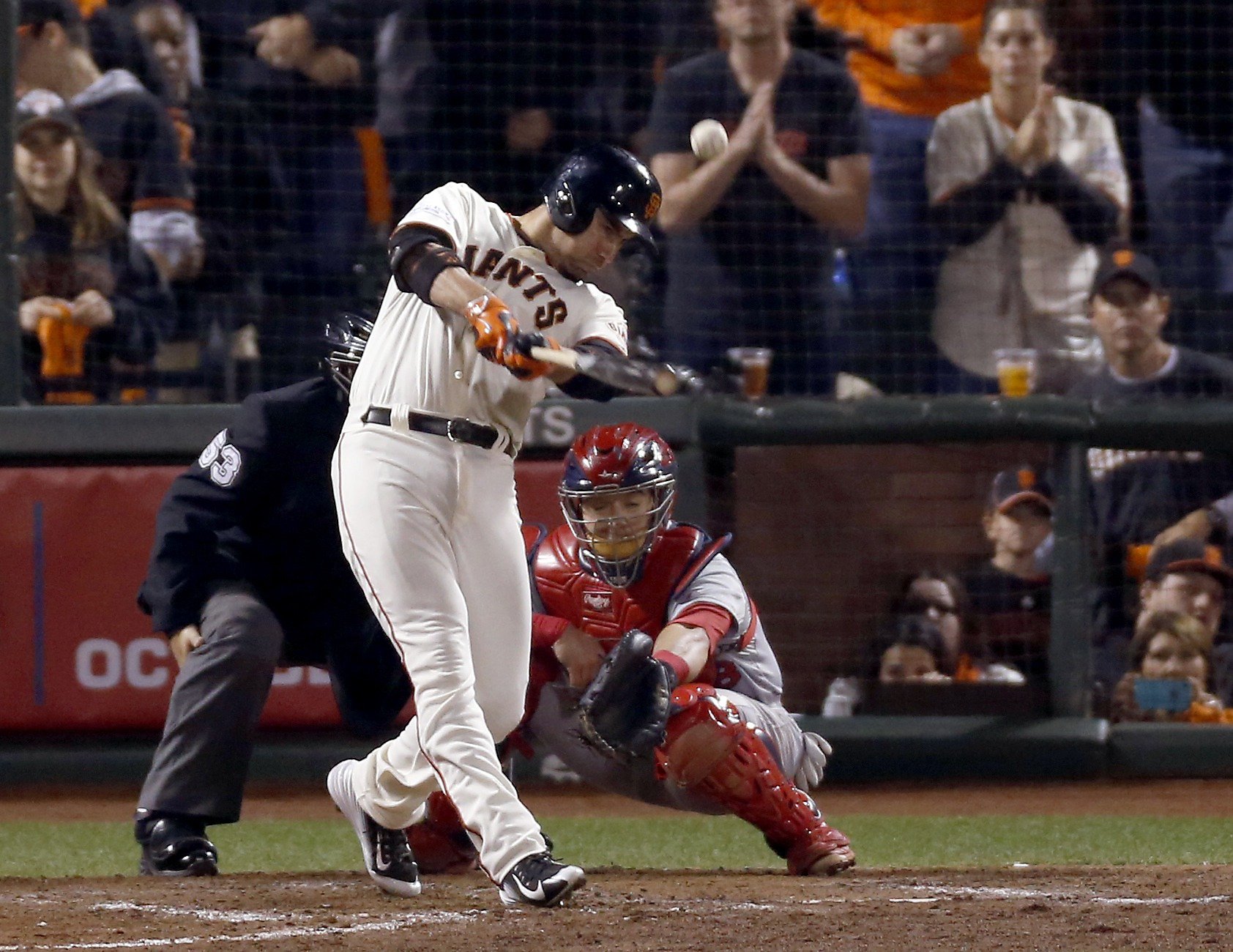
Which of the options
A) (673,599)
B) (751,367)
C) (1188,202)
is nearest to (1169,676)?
(751,367)

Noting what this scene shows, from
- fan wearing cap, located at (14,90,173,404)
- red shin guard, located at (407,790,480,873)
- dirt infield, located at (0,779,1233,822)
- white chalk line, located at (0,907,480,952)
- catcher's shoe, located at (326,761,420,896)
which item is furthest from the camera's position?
fan wearing cap, located at (14,90,173,404)

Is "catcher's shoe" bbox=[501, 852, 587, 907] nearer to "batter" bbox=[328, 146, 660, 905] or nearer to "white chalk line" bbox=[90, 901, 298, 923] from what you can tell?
"batter" bbox=[328, 146, 660, 905]

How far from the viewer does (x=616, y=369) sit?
128 inches

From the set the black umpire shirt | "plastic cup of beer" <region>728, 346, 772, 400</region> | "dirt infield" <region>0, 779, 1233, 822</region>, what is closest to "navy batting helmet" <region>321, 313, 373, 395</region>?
the black umpire shirt

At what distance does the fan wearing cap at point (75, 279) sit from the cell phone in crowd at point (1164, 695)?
11.0ft

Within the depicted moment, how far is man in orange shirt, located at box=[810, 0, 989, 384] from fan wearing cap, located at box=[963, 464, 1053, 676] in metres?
0.92

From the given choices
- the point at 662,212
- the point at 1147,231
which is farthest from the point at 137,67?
the point at 1147,231

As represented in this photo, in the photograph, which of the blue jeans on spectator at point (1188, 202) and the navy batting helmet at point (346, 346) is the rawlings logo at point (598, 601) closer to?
the navy batting helmet at point (346, 346)

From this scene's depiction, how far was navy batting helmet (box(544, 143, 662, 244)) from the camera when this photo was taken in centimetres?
341

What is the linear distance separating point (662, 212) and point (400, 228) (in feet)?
11.0

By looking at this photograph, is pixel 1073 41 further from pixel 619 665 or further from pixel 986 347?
pixel 619 665

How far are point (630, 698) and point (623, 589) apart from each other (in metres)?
0.52

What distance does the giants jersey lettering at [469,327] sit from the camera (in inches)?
133

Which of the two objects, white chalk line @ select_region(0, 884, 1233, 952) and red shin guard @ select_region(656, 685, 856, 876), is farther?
red shin guard @ select_region(656, 685, 856, 876)
